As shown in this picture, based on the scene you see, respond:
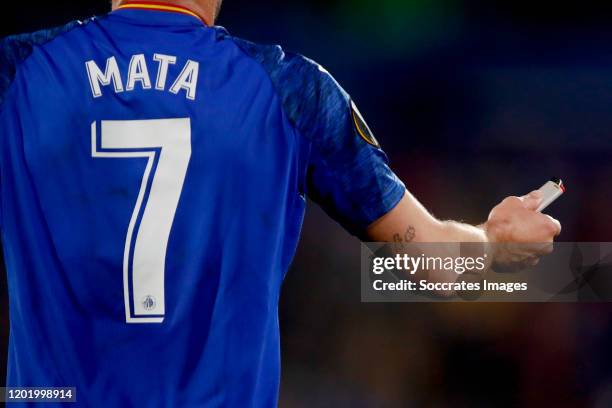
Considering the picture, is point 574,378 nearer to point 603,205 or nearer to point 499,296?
point 499,296

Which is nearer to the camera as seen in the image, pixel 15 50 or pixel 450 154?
pixel 15 50

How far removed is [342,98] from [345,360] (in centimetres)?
408

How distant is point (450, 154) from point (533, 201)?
402 centimetres

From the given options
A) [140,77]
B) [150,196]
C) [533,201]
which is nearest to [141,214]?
[150,196]

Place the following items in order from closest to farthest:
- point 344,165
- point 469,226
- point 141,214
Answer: point 141,214 → point 344,165 → point 469,226

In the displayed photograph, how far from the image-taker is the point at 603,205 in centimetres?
543

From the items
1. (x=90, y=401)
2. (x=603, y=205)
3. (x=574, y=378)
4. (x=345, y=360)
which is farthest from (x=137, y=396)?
(x=603, y=205)

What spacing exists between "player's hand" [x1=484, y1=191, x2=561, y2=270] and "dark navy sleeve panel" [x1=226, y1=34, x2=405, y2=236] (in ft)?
0.77

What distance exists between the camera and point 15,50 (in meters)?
1.21

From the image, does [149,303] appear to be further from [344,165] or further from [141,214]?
[344,165]

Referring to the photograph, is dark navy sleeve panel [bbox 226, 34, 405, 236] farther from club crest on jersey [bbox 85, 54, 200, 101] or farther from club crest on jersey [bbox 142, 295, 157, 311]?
club crest on jersey [bbox 142, 295, 157, 311]

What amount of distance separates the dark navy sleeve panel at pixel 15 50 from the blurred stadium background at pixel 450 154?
13.2ft

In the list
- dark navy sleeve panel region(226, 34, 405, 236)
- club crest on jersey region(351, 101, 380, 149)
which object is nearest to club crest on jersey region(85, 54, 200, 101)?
dark navy sleeve panel region(226, 34, 405, 236)

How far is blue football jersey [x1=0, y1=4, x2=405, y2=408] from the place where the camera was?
3.82 feet
